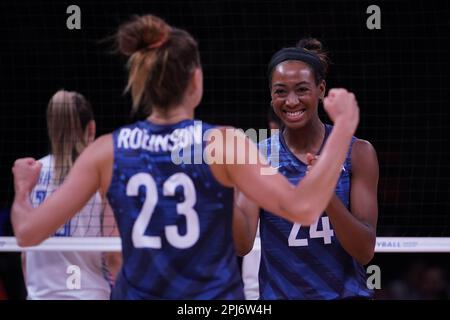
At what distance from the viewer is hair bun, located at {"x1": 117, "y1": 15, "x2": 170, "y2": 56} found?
2.85m

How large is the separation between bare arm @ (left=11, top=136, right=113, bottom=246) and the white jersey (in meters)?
1.93

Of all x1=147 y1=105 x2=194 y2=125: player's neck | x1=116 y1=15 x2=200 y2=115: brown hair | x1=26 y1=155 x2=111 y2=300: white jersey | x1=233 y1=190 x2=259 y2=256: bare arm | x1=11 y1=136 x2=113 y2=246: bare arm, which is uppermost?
x1=116 y1=15 x2=200 y2=115: brown hair

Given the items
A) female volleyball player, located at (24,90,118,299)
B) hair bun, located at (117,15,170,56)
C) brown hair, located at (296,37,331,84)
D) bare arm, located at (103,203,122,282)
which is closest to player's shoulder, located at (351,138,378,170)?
brown hair, located at (296,37,331,84)

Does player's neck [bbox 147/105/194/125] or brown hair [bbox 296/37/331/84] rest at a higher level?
brown hair [bbox 296/37/331/84]

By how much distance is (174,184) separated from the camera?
2770 mm

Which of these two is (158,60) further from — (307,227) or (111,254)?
(111,254)

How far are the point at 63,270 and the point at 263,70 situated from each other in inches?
120

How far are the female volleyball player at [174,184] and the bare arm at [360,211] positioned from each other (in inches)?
29.3

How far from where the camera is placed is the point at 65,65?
724cm

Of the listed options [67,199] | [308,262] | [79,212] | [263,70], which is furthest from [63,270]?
[263,70]

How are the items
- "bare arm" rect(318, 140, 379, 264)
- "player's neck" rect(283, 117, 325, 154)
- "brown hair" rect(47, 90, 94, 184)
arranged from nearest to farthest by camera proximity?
"bare arm" rect(318, 140, 379, 264) < "player's neck" rect(283, 117, 325, 154) < "brown hair" rect(47, 90, 94, 184)

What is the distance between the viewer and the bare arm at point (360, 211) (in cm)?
349

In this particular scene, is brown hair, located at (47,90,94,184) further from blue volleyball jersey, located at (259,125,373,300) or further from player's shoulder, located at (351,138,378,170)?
player's shoulder, located at (351,138,378,170)
